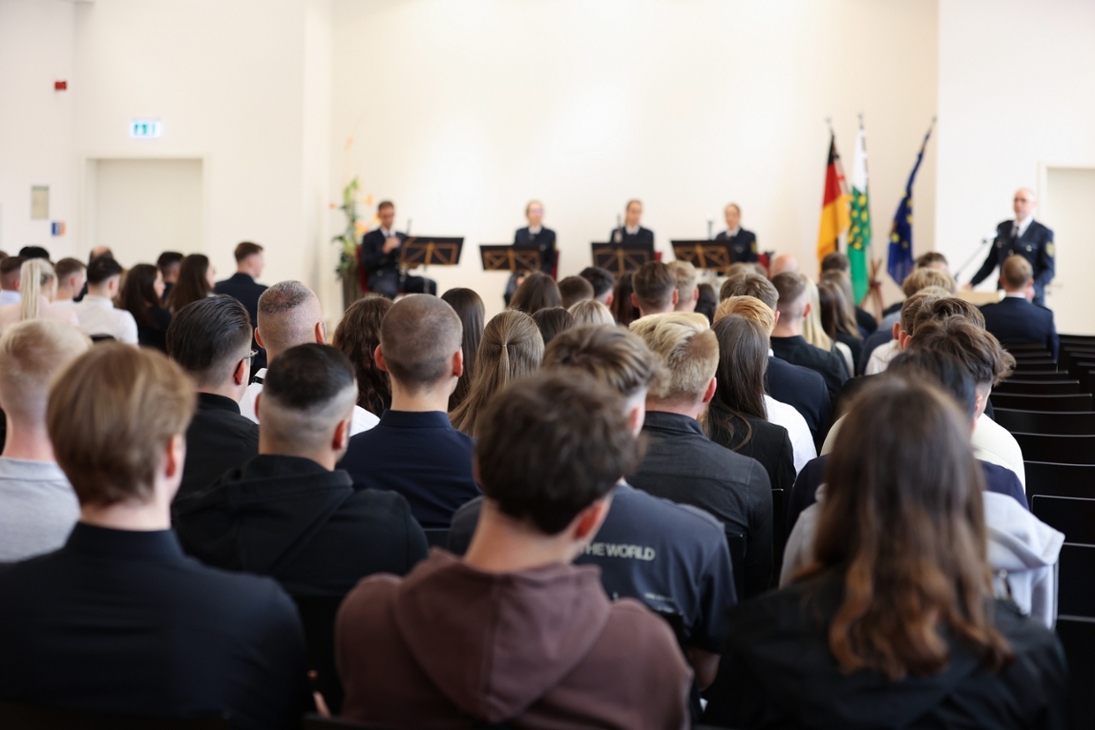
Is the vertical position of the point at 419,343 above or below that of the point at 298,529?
above

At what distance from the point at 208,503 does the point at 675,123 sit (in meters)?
11.0

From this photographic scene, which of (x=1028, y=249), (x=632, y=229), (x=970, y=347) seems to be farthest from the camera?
(x=632, y=229)

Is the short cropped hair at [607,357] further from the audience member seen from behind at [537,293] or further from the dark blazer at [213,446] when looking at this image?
the audience member seen from behind at [537,293]

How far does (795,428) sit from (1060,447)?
0.91 m

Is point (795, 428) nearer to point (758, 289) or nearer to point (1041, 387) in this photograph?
point (758, 289)

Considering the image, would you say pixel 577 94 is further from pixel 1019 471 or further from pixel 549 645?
pixel 549 645

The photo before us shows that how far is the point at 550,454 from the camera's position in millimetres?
1451

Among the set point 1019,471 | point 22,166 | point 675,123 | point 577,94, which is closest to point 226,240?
point 22,166

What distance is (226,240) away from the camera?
12375mm

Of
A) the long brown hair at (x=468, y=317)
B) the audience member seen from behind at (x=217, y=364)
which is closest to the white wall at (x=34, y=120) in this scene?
the long brown hair at (x=468, y=317)

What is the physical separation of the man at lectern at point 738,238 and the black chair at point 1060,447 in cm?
790

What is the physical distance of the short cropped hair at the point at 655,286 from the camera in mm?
5465

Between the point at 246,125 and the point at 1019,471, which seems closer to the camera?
the point at 1019,471

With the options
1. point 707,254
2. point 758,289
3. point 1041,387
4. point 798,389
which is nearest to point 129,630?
point 798,389
